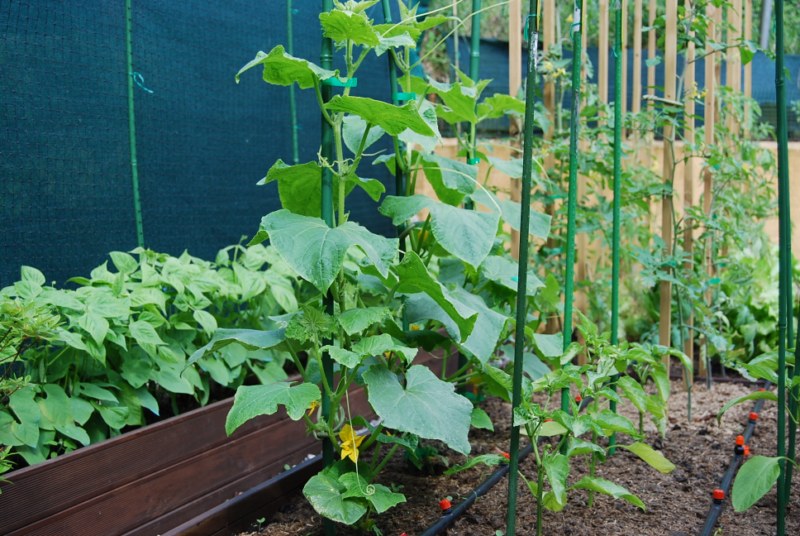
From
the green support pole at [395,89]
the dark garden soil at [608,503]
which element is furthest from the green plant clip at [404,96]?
the dark garden soil at [608,503]

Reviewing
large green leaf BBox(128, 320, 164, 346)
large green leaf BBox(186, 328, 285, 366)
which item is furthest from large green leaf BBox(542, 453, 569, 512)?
large green leaf BBox(128, 320, 164, 346)

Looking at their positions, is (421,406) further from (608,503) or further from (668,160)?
(668,160)

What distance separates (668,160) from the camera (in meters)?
3.08

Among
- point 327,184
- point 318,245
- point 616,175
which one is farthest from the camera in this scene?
point 616,175

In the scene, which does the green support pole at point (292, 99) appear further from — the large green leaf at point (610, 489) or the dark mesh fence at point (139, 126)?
the large green leaf at point (610, 489)

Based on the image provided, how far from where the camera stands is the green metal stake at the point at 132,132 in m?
2.57

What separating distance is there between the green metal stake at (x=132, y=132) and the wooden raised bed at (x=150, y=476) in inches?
33.0

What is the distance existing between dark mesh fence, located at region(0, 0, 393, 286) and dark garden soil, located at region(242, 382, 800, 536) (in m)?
1.17

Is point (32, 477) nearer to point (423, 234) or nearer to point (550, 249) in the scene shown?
point (423, 234)

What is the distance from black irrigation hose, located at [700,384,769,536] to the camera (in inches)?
72.7

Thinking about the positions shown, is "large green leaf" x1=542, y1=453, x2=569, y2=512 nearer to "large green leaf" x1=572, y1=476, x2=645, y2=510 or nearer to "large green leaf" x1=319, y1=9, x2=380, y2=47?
"large green leaf" x1=572, y1=476, x2=645, y2=510

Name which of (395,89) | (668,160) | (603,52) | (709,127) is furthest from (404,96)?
(603,52)

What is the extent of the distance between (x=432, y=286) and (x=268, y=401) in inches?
16.7

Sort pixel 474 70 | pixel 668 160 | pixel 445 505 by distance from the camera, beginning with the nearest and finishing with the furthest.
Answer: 1. pixel 445 505
2. pixel 474 70
3. pixel 668 160
